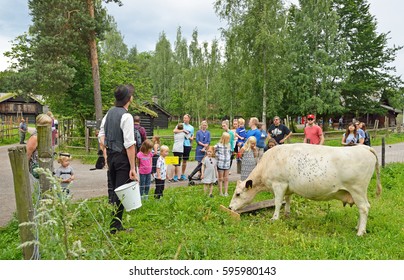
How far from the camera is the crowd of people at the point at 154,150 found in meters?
4.40

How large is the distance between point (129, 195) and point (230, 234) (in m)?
1.68

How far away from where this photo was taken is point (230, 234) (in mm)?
4855

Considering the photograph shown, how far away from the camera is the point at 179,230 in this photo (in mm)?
4703

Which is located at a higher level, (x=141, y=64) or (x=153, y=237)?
(x=141, y=64)

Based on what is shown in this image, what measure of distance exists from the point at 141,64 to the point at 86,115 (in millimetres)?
36659

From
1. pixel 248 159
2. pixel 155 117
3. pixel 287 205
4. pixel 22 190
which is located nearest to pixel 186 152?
pixel 248 159

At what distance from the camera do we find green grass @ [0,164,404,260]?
4102 mm

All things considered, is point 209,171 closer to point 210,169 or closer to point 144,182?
point 210,169

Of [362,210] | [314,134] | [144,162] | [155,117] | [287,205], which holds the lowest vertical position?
[287,205]

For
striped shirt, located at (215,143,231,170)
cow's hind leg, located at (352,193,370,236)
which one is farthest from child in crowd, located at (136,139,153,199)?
cow's hind leg, located at (352,193,370,236)

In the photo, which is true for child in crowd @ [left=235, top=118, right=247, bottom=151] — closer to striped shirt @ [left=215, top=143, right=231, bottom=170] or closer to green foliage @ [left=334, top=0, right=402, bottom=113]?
striped shirt @ [left=215, top=143, right=231, bottom=170]

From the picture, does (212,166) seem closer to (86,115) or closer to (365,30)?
(86,115)

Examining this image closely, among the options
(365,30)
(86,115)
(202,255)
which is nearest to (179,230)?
(202,255)

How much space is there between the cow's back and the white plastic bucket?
2592 millimetres
